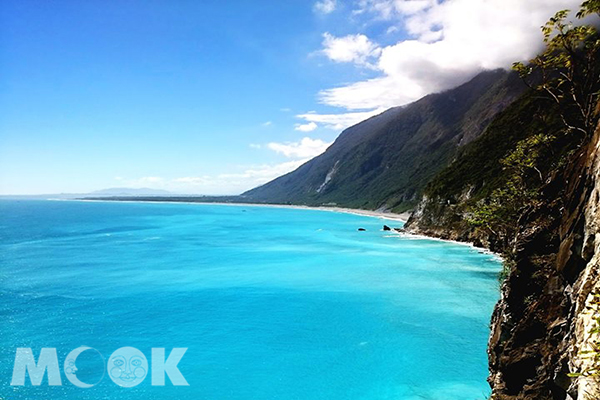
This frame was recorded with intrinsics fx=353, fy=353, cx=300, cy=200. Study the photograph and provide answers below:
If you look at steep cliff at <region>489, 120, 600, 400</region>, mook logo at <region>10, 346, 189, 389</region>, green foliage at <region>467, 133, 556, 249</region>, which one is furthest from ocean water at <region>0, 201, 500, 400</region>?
steep cliff at <region>489, 120, 600, 400</region>

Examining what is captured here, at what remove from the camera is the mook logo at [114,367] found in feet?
90.5

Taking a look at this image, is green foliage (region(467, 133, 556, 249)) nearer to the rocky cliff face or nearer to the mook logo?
the rocky cliff face

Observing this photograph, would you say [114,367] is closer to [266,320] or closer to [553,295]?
[266,320]

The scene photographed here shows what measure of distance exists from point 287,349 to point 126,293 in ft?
104

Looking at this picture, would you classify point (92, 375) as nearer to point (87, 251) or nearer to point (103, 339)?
point (103, 339)

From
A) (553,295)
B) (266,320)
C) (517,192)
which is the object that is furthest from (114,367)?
(517,192)

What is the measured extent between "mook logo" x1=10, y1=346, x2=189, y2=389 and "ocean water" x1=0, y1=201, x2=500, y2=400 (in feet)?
1.93

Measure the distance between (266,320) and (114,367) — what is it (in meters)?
16.3

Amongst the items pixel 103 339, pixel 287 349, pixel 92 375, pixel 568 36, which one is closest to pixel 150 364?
pixel 92 375

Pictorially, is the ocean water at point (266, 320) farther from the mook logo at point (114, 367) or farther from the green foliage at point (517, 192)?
the green foliage at point (517, 192)

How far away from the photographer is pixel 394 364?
1179 inches

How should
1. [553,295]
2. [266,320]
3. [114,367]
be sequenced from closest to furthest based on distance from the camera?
[553,295] → [114,367] → [266,320]

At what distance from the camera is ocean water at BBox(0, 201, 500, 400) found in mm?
27344

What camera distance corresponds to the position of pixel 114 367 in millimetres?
30875
